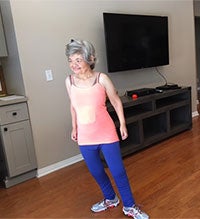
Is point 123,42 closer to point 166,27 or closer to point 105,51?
point 105,51

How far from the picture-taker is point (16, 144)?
2.51m

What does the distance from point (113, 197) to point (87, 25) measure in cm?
194

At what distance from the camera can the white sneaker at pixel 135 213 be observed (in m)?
1.79

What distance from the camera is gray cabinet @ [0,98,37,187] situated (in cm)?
243

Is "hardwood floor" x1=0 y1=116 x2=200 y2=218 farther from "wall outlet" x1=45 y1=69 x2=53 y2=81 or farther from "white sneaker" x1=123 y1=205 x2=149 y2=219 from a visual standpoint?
"wall outlet" x1=45 y1=69 x2=53 y2=81

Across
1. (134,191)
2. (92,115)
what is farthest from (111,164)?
(134,191)

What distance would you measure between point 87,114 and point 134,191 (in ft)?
3.02

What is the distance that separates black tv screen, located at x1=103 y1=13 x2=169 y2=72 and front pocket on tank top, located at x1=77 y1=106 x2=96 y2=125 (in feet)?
5.03

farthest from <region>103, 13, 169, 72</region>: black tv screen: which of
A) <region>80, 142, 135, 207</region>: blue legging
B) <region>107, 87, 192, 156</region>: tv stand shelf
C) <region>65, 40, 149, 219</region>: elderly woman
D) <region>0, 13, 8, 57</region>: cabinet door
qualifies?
<region>80, 142, 135, 207</region>: blue legging

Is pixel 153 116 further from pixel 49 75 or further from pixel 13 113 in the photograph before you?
pixel 13 113

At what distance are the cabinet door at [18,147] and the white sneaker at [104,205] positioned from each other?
0.93 meters

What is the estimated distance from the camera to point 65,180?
255 centimetres

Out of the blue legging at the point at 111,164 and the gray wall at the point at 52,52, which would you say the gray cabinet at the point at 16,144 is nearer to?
the gray wall at the point at 52,52

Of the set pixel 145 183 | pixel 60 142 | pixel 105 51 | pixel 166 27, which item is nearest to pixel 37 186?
pixel 60 142
